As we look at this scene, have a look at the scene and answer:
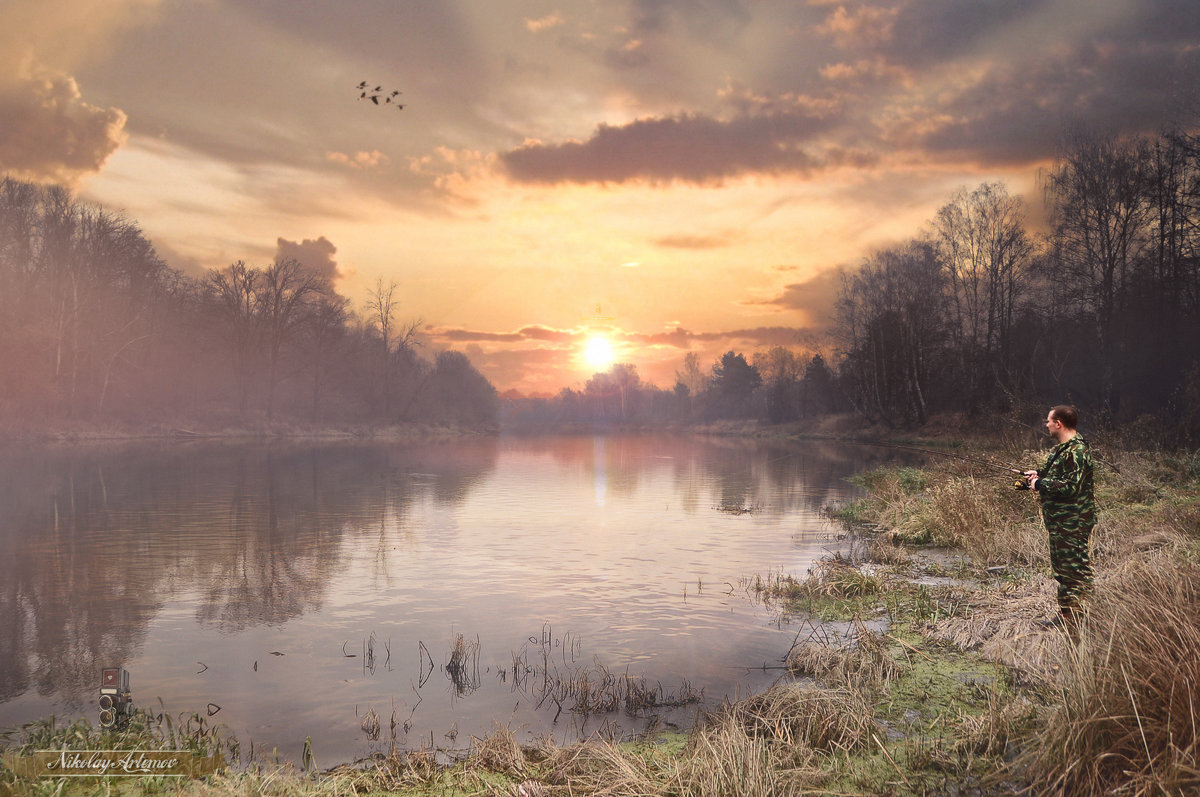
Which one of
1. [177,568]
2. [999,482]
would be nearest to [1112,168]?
[999,482]

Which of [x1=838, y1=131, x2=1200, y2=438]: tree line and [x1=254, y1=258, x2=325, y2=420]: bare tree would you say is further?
[x1=254, y1=258, x2=325, y2=420]: bare tree

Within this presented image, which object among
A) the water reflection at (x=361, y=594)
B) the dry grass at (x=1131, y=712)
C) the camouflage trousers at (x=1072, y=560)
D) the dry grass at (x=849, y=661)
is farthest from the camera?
the water reflection at (x=361, y=594)

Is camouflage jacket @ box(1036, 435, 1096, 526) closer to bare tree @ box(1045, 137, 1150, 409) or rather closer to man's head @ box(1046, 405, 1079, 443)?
man's head @ box(1046, 405, 1079, 443)

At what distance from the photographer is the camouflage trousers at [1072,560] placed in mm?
7363

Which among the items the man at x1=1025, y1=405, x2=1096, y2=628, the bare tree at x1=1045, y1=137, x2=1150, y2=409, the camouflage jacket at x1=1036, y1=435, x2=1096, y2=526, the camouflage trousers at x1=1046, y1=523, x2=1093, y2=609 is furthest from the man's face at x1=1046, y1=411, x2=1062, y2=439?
the bare tree at x1=1045, y1=137, x2=1150, y2=409

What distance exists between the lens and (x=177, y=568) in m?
13.6

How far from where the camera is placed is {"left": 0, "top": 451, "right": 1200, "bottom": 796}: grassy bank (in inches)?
Answer: 172

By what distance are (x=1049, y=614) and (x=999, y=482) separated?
9.19 meters

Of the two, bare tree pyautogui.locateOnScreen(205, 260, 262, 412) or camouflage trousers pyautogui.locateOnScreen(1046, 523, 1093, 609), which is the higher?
bare tree pyautogui.locateOnScreen(205, 260, 262, 412)

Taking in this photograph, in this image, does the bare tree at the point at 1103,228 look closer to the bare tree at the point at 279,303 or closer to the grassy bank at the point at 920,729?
the grassy bank at the point at 920,729

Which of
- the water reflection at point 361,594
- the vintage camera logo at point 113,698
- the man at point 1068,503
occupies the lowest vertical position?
the water reflection at point 361,594

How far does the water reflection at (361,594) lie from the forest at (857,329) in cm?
1195

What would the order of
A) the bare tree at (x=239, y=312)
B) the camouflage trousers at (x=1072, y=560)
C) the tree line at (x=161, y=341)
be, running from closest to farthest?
the camouflage trousers at (x=1072, y=560) → the tree line at (x=161, y=341) → the bare tree at (x=239, y=312)

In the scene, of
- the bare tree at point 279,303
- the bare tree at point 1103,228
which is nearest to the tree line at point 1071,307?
the bare tree at point 1103,228
